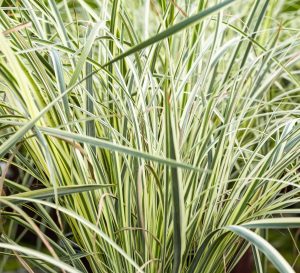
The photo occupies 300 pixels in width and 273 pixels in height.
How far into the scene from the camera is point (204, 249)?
3.25ft

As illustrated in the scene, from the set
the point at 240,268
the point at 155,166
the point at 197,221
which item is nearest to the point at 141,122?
the point at 155,166

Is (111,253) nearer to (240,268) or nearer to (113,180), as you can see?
(113,180)

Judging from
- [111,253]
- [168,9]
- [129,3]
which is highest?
[129,3]

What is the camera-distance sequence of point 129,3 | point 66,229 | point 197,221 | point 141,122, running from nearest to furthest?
1. point 197,221
2. point 141,122
3. point 66,229
4. point 129,3

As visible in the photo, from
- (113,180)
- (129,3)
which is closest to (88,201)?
(113,180)

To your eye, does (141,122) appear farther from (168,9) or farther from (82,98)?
(168,9)

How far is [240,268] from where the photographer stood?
5.43 ft

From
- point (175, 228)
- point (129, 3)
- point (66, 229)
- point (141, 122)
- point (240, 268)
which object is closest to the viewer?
point (175, 228)

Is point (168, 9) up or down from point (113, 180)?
up

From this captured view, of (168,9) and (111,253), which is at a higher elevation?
(168,9)

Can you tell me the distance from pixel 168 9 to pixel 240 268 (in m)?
0.79

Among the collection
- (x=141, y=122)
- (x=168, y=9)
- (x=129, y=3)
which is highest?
(x=129, y=3)

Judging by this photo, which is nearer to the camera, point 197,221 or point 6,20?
point 197,221

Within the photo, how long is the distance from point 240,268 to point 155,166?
678 mm
